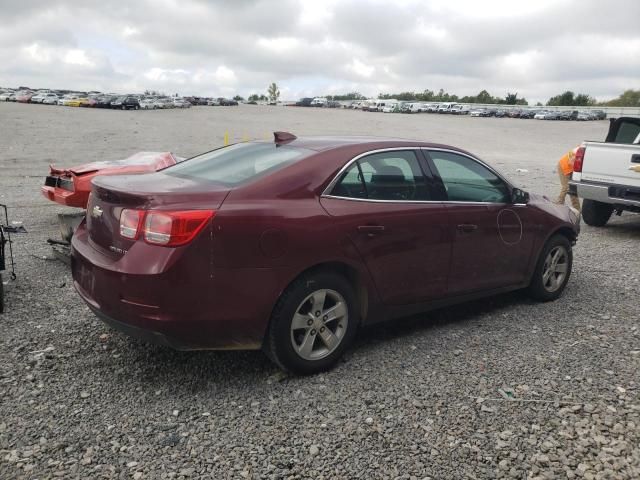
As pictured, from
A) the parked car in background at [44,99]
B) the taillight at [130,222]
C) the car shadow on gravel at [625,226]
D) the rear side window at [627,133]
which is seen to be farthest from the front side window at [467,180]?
the parked car in background at [44,99]

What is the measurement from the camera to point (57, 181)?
794cm

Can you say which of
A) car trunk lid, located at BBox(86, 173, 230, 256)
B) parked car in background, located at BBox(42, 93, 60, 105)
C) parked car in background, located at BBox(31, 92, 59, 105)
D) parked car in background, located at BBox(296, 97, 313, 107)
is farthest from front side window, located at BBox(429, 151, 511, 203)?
parked car in background, located at BBox(296, 97, 313, 107)

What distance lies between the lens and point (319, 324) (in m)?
3.77

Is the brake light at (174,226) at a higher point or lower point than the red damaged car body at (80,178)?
higher

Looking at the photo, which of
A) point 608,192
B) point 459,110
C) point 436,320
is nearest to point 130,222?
point 436,320

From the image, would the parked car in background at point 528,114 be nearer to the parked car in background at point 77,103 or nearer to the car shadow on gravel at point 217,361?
the parked car in background at point 77,103

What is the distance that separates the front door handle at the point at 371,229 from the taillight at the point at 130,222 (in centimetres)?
142

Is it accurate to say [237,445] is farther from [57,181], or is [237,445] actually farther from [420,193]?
[57,181]

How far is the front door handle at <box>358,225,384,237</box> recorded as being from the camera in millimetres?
3902

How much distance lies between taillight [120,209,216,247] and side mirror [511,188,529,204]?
9.38ft

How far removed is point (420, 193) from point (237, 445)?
7.48ft

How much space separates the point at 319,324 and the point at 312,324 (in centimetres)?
5

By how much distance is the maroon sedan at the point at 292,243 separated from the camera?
10.9ft

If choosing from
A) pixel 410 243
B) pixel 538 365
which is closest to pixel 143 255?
pixel 410 243
